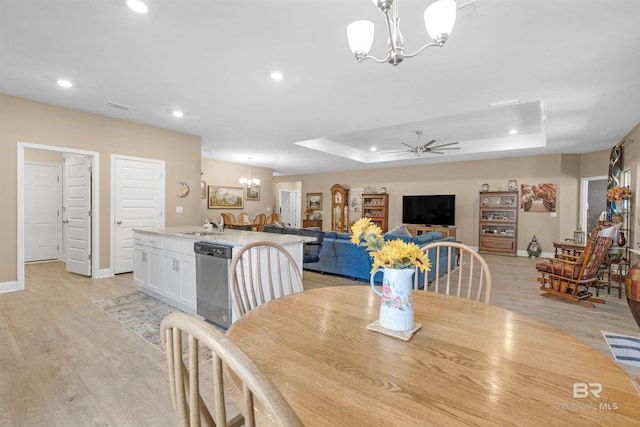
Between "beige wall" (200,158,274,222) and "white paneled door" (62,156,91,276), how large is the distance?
309 cm

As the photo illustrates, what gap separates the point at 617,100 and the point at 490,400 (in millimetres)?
4926

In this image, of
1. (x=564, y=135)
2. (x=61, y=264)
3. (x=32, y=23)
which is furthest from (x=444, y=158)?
(x=61, y=264)

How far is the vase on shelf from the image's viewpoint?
3.36 ft

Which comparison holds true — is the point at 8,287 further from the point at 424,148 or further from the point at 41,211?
the point at 424,148

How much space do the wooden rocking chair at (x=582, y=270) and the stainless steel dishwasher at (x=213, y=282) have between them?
4085 millimetres

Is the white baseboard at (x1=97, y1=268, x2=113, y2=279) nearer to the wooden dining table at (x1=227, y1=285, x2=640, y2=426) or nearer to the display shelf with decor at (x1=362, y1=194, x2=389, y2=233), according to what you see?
the wooden dining table at (x1=227, y1=285, x2=640, y2=426)

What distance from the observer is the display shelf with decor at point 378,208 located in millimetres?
9367

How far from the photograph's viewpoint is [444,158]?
Answer: 7.78 meters

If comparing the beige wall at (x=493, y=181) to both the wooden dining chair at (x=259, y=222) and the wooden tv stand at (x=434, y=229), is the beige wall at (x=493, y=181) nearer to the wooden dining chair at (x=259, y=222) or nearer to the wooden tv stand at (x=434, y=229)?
the wooden tv stand at (x=434, y=229)

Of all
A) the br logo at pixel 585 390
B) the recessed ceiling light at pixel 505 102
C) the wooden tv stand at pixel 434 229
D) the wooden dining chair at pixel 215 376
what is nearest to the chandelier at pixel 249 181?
the wooden tv stand at pixel 434 229

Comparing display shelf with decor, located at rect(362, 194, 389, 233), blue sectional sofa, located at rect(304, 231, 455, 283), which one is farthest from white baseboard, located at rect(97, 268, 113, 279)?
display shelf with decor, located at rect(362, 194, 389, 233)

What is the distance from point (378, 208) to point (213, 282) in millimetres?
7317

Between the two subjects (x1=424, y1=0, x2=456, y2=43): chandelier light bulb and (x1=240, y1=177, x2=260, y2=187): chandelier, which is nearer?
(x1=424, y1=0, x2=456, y2=43): chandelier light bulb

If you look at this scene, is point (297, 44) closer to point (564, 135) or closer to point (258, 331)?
point (258, 331)
